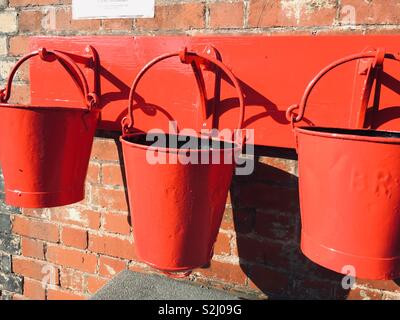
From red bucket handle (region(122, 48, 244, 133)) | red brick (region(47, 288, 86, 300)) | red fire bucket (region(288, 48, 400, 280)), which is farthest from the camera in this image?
red brick (region(47, 288, 86, 300))

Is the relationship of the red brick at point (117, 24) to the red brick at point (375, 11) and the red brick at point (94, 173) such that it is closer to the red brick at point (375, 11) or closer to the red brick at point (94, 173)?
the red brick at point (94, 173)

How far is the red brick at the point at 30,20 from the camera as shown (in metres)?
1.01

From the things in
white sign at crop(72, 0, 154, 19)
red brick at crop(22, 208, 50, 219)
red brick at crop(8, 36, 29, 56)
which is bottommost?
red brick at crop(22, 208, 50, 219)

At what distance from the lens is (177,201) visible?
67 cm

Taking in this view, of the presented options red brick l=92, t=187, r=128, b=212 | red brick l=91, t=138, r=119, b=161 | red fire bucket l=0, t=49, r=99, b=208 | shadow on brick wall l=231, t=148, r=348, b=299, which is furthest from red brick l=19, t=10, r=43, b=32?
shadow on brick wall l=231, t=148, r=348, b=299

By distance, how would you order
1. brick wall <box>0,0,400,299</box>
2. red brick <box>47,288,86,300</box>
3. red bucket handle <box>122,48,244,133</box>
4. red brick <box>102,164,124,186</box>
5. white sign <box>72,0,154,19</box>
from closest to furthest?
1. red bucket handle <box>122,48,244,133</box>
2. brick wall <box>0,0,400,299</box>
3. white sign <box>72,0,154,19</box>
4. red brick <box>102,164,124,186</box>
5. red brick <box>47,288,86,300</box>

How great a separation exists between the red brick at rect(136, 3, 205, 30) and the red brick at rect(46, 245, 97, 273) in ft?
2.18

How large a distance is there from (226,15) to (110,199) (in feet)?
1.88

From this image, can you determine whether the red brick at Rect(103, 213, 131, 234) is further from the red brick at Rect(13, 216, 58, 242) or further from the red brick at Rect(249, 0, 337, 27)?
the red brick at Rect(249, 0, 337, 27)

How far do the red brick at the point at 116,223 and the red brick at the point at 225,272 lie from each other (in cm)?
24

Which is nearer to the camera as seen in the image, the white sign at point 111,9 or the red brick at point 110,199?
the white sign at point 111,9

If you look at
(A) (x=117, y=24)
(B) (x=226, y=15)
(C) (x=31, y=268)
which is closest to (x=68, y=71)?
(A) (x=117, y=24)

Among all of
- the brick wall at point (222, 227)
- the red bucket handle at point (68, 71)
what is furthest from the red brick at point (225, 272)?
the red bucket handle at point (68, 71)

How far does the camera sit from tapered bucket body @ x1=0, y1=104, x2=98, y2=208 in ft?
2.45
